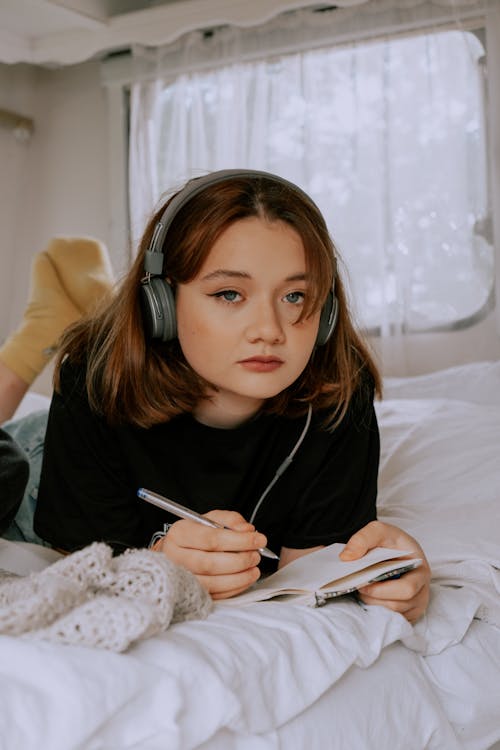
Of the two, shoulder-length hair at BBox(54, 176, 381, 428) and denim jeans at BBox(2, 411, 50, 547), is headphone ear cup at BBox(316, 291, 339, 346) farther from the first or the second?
denim jeans at BBox(2, 411, 50, 547)

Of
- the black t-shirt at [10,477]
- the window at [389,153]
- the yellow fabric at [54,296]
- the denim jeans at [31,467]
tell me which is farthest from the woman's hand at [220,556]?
the window at [389,153]

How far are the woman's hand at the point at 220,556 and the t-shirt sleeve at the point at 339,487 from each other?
0.24 m

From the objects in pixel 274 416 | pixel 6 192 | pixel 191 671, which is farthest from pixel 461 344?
pixel 191 671

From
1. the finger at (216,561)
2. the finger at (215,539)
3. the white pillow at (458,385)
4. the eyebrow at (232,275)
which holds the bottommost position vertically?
the finger at (216,561)

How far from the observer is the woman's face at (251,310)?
3.39 feet

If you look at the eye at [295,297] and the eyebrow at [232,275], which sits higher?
the eyebrow at [232,275]

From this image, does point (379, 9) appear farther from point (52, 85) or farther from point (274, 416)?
point (274, 416)

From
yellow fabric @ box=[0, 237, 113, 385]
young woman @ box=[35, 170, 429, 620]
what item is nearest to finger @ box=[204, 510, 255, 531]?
young woman @ box=[35, 170, 429, 620]

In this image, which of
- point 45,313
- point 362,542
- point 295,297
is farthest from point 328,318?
point 45,313

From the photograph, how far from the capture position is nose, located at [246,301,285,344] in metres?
1.02

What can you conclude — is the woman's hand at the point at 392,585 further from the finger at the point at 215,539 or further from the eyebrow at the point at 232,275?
the eyebrow at the point at 232,275

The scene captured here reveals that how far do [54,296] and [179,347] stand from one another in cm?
87

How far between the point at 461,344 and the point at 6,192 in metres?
1.82

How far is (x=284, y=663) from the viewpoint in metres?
0.75
